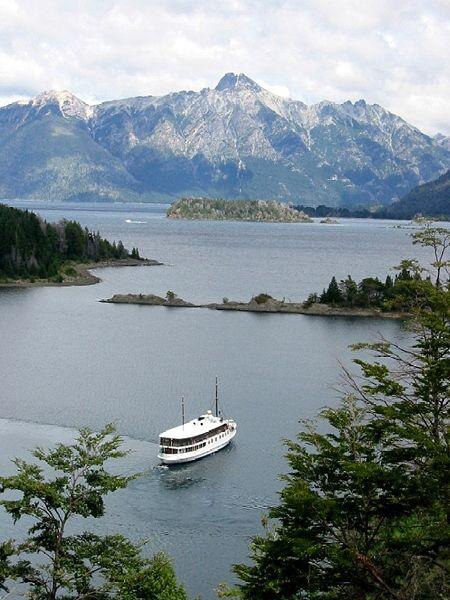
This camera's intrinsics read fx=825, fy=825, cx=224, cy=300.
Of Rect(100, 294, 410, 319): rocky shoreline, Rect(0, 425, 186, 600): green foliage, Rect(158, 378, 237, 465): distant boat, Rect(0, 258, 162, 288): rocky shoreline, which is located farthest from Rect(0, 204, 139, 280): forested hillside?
Rect(0, 425, 186, 600): green foliage

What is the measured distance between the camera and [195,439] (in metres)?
51.5

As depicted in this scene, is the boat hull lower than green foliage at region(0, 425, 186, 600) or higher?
lower

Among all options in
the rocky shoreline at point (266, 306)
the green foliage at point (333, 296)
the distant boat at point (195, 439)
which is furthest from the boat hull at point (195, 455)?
the green foliage at point (333, 296)

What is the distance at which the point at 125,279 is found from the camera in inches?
6073

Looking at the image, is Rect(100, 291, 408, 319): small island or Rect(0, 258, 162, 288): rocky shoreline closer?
Rect(100, 291, 408, 319): small island

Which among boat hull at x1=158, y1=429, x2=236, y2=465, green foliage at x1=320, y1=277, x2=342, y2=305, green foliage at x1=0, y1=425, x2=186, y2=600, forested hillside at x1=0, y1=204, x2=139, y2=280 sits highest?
forested hillside at x1=0, y1=204, x2=139, y2=280

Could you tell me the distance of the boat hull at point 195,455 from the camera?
162 feet

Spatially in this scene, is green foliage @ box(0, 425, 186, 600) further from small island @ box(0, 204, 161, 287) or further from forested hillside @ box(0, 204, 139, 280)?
forested hillside @ box(0, 204, 139, 280)

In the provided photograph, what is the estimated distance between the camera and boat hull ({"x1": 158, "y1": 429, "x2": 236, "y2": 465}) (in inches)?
1949

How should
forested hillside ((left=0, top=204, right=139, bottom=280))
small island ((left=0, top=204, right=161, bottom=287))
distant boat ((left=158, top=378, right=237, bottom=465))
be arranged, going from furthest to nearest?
forested hillside ((left=0, top=204, right=139, bottom=280)) → small island ((left=0, top=204, right=161, bottom=287)) → distant boat ((left=158, top=378, right=237, bottom=465))

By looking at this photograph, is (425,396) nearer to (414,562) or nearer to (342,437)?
(342,437)

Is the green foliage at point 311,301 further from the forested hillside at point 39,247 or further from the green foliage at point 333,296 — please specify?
the forested hillside at point 39,247

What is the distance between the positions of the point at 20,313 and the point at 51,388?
4468cm

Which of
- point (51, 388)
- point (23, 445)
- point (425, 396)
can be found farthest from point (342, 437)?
point (51, 388)
